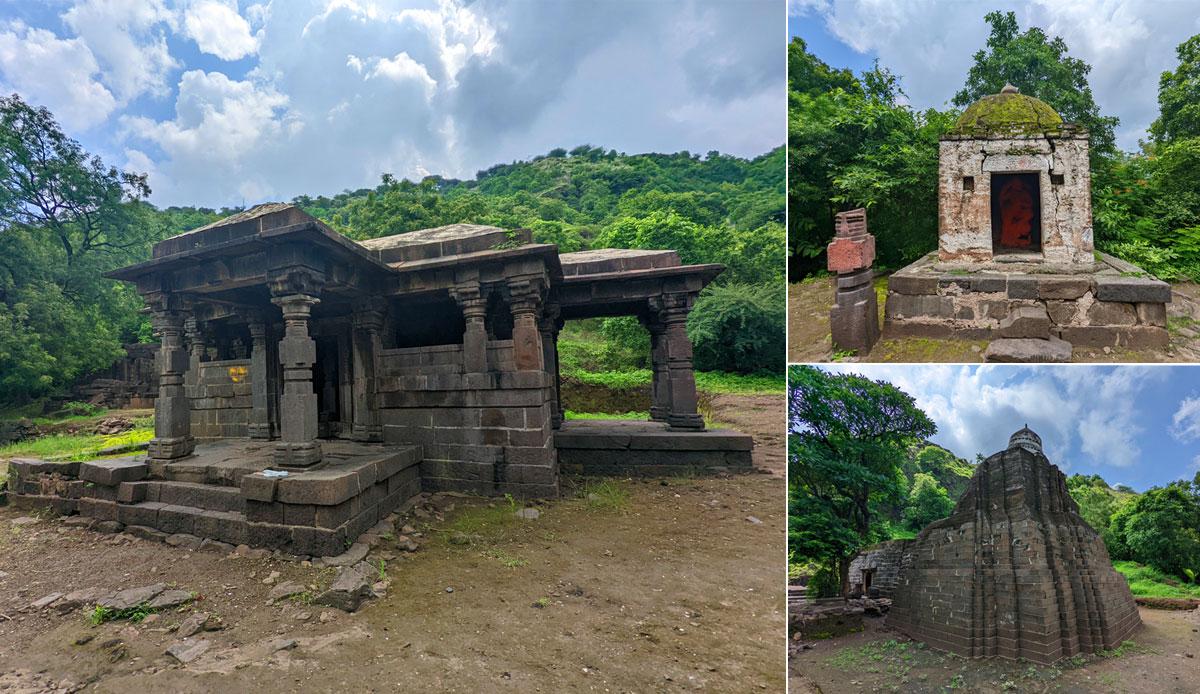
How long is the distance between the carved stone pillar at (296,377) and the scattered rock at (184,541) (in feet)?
3.85

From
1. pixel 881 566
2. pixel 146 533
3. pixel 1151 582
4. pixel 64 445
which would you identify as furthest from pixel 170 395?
pixel 1151 582

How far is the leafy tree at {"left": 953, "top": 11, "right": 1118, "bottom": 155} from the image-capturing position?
932 centimetres

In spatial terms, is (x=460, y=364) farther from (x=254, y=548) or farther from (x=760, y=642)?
(x=760, y=642)

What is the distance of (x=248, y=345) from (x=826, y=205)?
1213 centimetres

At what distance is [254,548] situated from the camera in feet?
18.9

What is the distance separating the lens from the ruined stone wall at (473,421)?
7496 mm

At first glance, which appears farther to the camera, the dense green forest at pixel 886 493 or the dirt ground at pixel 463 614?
the dense green forest at pixel 886 493

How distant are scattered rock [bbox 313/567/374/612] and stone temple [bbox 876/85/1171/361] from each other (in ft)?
18.9

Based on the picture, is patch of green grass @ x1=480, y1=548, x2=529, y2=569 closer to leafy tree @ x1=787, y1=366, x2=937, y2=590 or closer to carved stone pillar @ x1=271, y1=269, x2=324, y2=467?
carved stone pillar @ x1=271, y1=269, x2=324, y2=467

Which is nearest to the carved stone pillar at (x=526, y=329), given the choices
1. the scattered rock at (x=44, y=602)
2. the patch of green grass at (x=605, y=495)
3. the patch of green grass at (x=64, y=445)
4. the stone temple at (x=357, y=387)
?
the stone temple at (x=357, y=387)

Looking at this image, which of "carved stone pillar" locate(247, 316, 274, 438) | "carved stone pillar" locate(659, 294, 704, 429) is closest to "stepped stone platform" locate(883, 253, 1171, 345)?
"carved stone pillar" locate(659, 294, 704, 429)

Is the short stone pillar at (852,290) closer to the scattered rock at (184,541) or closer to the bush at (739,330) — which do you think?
the scattered rock at (184,541)

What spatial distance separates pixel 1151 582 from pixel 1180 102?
27.6 ft

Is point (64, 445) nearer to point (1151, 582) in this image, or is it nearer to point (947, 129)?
point (947, 129)
